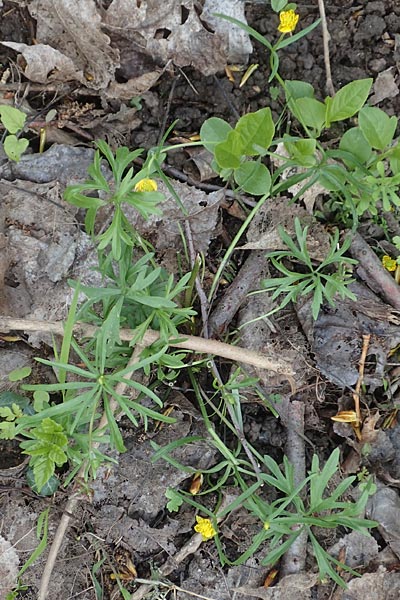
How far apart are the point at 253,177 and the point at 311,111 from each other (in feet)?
1.36

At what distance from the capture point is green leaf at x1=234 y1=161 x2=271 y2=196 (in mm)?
2353

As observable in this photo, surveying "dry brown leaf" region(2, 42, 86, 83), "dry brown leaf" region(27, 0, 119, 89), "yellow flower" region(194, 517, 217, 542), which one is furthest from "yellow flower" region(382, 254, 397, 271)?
"dry brown leaf" region(2, 42, 86, 83)

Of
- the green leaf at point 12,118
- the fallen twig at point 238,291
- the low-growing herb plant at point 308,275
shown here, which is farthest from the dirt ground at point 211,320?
the low-growing herb plant at point 308,275

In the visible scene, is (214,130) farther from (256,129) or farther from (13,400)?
(13,400)

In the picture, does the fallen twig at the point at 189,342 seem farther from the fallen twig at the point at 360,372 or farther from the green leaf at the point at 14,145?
the green leaf at the point at 14,145

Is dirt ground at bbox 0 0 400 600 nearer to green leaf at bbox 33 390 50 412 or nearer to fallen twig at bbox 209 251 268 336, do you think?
fallen twig at bbox 209 251 268 336

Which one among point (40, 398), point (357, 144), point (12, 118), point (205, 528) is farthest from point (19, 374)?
point (357, 144)

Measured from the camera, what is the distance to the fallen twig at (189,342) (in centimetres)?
222

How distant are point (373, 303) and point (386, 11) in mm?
1403

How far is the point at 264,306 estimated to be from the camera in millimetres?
2619

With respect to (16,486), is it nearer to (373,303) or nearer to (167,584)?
(167,584)

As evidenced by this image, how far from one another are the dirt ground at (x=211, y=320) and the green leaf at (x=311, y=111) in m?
0.27

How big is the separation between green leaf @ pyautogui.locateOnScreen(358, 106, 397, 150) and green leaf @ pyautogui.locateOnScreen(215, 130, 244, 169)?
1.80ft

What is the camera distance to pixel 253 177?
238 cm
